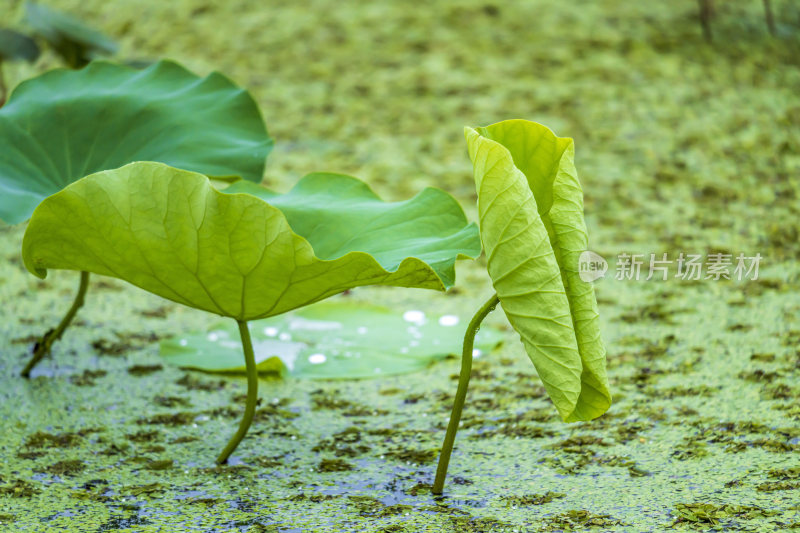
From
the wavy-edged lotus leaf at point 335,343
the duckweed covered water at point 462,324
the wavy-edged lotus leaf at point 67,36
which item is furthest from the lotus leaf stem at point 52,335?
the wavy-edged lotus leaf at point 67,36

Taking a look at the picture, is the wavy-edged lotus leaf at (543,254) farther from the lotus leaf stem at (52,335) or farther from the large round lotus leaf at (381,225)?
the lotus leaf stem at (52,335)

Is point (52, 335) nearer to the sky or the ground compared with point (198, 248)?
nearer to the ground

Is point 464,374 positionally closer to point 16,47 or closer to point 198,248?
point 198,248

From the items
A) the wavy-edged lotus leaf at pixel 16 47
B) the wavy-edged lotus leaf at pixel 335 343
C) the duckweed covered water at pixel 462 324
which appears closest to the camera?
the duckweed covered water at pixel 462 324

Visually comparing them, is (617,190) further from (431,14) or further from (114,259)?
(114,259)

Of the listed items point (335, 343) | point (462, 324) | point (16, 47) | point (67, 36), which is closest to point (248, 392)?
point (335, 343)

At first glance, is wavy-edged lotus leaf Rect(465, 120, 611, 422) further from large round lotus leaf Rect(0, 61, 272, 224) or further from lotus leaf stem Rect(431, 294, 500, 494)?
large round lotus leaf Rect(0, 61, 272, 224)

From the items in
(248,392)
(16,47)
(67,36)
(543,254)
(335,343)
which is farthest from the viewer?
(16,47)

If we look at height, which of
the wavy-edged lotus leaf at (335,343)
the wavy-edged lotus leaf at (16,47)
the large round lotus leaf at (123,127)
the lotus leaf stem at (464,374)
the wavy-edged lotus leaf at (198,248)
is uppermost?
the wavy-edged lotus leaf at (16,47)
